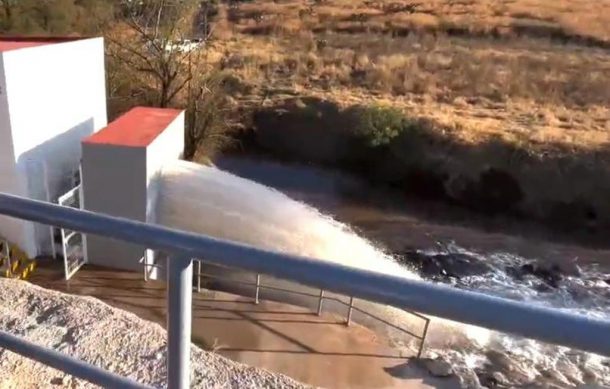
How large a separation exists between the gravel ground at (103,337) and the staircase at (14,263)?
7.55 m

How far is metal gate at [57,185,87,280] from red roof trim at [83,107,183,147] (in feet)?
4.49

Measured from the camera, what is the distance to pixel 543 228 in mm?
21047

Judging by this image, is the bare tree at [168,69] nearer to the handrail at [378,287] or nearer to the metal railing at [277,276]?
the metal railing at [277,276]

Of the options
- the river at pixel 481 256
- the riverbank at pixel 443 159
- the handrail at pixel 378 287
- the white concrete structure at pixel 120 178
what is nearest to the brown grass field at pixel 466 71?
the riverbank at pixel 443 159

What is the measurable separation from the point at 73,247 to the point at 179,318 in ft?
42.9

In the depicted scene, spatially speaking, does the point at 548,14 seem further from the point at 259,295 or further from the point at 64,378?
the point at 64,378

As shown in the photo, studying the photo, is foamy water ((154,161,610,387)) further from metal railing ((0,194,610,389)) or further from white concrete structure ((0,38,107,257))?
metal railing ((0,194,610,389))

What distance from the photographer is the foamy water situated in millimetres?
12041

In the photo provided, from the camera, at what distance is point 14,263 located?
12844 millimetres

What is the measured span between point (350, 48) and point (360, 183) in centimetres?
1539

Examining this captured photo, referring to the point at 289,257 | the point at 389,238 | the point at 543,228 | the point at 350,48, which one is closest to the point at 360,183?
the point at 389,238

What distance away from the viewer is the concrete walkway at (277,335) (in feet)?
35.1

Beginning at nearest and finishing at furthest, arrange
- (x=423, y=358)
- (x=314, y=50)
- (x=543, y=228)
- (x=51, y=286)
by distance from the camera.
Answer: (x=423, y=358) < (x=51, y=286) < (x=543, y=228) < (x=314, y=50)

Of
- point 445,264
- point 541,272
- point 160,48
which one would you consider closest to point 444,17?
point 160,48
